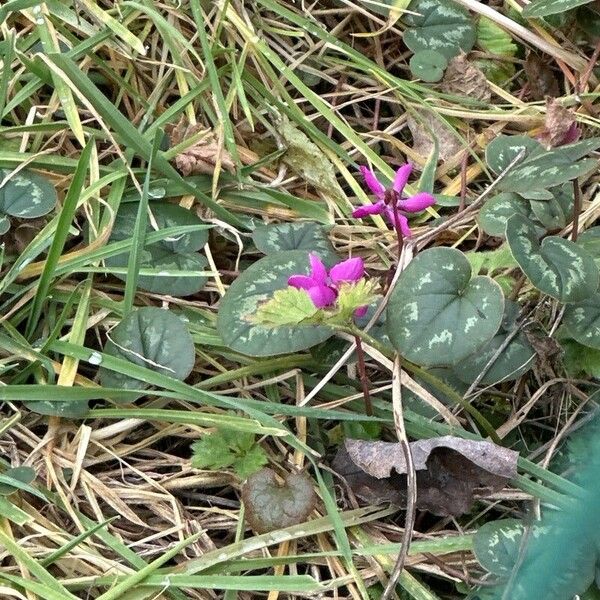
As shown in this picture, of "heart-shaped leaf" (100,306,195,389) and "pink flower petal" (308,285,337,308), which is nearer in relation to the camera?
"pink flower petal" (308,285,337,308)

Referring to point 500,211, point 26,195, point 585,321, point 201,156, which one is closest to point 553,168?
point 500,211

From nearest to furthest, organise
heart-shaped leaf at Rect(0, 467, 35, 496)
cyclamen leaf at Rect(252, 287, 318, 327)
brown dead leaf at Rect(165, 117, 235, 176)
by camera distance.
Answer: cyclamen leaf at Rect(252, 287, 318, 327) < heart-shaped leaf at Rect(0, 467, 35, 496) < brown dead leaf at Rect(165, 117, 235, 176)

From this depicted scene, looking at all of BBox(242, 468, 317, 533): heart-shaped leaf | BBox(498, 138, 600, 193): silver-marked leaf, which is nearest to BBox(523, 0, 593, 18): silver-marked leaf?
BBox(498, 138, 600, 193): silver-marked leaf

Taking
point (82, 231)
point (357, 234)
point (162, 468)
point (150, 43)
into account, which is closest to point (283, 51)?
point (150, 43)

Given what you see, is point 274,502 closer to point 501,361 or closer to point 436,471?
point 436,471

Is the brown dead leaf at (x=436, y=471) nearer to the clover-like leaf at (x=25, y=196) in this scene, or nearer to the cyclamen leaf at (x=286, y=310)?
the cyclamen leaf at (x=286, y=310)

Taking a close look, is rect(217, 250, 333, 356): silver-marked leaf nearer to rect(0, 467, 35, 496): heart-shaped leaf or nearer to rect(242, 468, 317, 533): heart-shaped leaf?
rect(242, 468, 317, 533): heart-shaped leaf

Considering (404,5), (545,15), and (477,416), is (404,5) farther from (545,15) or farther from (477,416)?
(477,416)
